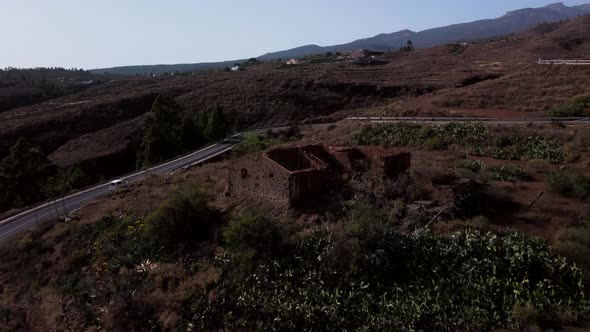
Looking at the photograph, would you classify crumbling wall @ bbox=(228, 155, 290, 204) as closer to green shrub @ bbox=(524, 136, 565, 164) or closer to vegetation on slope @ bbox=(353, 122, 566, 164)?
vegetation on slope @ bbox=(353, 122, 566, 164)

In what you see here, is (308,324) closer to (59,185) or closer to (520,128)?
(59,185)

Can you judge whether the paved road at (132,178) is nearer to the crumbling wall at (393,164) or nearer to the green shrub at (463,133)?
the green shrub at (463,133)

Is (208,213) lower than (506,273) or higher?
higher

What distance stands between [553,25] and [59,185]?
119 metres

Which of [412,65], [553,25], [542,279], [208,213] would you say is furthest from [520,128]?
[553,25]

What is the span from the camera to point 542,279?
45.0 feet

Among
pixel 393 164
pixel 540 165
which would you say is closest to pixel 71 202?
pixel 393 164

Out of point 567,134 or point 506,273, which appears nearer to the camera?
point 506,273

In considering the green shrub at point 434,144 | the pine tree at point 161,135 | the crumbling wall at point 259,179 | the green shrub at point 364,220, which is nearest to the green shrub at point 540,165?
the green shrub at point 434,144

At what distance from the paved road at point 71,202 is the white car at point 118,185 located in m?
0.43

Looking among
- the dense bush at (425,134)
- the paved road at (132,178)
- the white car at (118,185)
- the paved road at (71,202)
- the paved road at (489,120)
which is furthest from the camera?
the paved road at (489,120)

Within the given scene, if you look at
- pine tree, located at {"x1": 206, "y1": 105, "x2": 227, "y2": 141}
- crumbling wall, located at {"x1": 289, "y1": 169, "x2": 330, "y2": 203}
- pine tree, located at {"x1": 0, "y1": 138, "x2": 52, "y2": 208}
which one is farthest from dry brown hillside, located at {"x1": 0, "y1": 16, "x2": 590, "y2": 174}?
crumbling wall, located at {"x1": 289, "y1": 169, "x2": 330, "y2": 203}

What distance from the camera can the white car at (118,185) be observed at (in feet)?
96.1

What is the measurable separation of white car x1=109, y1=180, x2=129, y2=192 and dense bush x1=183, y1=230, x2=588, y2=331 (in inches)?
616
